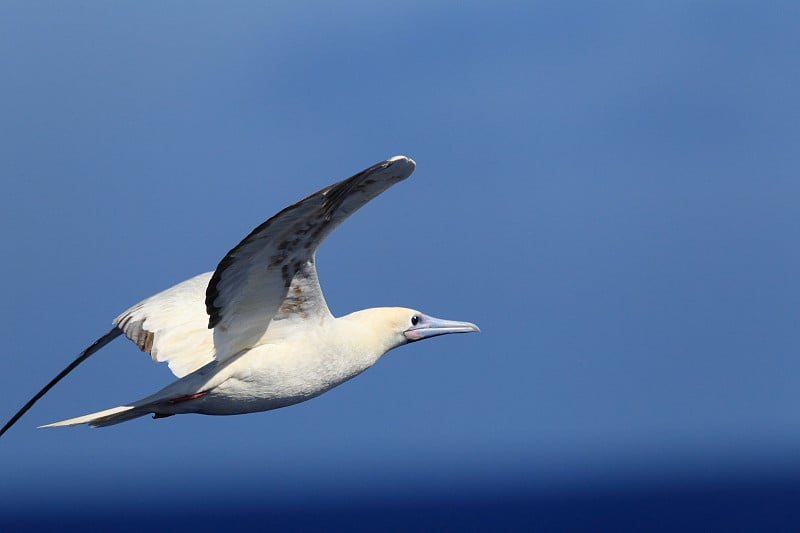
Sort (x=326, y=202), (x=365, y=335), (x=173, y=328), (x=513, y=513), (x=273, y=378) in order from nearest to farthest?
(x=326, y=202) → (x=273, y=378) → (x=365, y=335) → (x=173, y=328) → (x=513, y=513)

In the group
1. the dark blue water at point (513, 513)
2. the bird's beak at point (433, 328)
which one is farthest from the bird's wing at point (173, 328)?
the dark blue water at point (513, 513)

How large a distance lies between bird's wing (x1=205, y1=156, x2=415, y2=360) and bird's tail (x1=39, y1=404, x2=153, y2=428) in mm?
Answer: 1089

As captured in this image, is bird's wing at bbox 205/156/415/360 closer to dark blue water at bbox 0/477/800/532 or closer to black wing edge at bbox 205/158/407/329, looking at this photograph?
black wing edge at bbox 205/158/407/329

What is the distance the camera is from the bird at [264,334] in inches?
511

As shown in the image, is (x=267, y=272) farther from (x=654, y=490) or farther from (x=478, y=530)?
(x=654, y=490)

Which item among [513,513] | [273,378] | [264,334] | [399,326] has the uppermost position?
[513,513]

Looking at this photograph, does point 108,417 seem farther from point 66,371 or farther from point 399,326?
point 399,326

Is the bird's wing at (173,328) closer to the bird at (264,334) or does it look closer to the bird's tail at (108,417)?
the bird at (264,334)

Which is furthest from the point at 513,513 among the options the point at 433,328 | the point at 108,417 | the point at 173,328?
the point at 108,417

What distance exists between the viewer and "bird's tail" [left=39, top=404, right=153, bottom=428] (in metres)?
13.6

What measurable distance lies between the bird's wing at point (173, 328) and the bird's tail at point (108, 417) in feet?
2.98

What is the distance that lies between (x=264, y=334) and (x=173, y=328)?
5.08 ft

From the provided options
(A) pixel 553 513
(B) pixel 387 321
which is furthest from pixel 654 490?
(B) pixel 387 321

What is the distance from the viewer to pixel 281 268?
44.4ft
